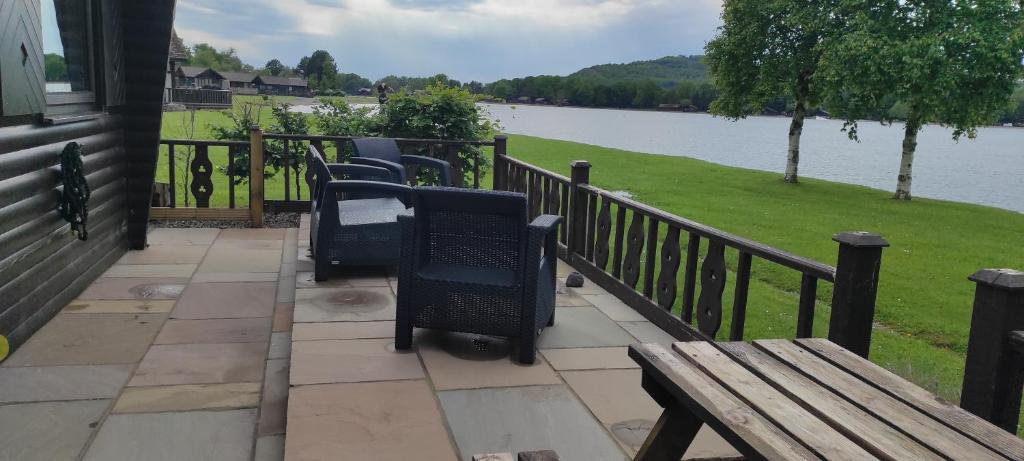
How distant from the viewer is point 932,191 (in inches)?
623

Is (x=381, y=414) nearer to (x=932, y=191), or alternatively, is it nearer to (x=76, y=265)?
(x=76, y=265)

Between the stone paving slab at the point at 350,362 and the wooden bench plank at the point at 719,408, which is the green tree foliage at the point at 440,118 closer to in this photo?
the stone paving slab at the point at 350,362

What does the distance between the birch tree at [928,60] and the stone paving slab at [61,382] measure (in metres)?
17.3

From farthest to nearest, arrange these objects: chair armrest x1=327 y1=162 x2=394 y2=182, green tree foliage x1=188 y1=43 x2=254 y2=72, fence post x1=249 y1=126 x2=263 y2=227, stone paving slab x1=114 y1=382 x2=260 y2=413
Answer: green tree foliage x1=188 y1=43 x2=254 y2=72, fence post x1=249 y1=126 x2=263 y2=227, chair armrest x1=327 y1=162 x2=394 y2=182, stone paving slab x1=114 y1=382 x2=260 y2=413

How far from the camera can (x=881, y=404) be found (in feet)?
4.96

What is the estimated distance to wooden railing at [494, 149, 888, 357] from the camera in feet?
7.74

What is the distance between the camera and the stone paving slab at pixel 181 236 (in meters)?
5.96

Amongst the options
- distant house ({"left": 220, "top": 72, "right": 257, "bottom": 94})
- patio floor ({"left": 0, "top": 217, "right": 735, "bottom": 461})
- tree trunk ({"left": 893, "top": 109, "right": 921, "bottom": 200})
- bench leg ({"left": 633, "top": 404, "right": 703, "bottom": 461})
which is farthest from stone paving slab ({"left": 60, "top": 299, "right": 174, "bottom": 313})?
distant house ({"left": 220, "top": 72, "right": 257, "bottom": 94})

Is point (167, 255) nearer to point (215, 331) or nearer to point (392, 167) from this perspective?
point (392, 167)

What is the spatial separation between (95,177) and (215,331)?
1.73 m

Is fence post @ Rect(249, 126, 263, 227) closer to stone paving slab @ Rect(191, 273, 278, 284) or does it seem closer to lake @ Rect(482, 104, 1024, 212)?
stone paving slab @ Rect(191, 273, 278, 284)

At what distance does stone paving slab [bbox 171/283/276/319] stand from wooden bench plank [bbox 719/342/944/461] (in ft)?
9.86

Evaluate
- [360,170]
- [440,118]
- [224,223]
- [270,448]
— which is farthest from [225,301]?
[440,118]

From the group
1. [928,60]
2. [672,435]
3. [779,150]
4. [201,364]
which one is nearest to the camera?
[672,435]
